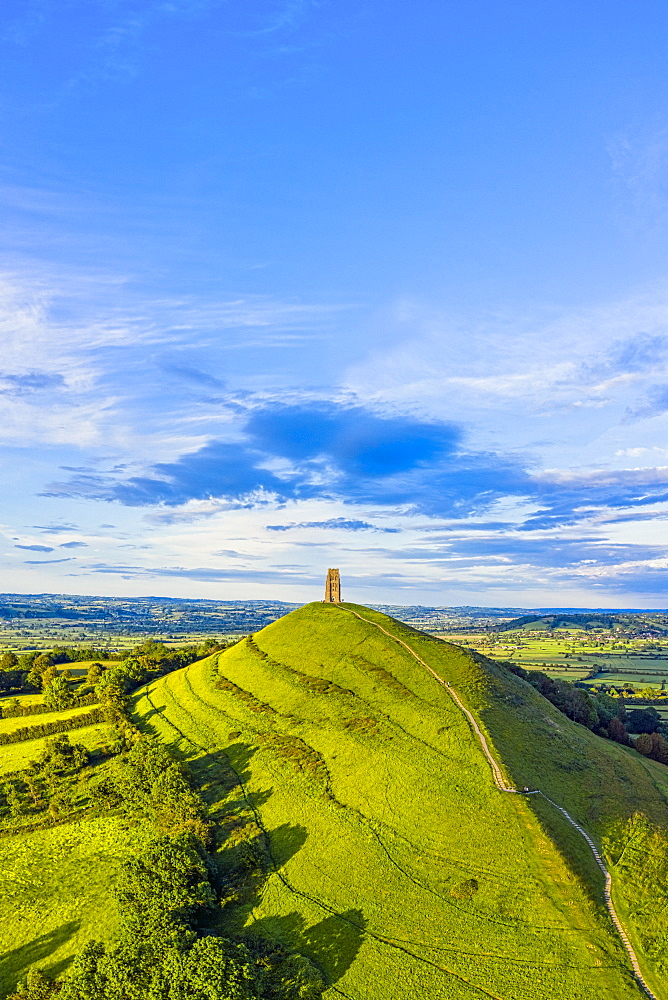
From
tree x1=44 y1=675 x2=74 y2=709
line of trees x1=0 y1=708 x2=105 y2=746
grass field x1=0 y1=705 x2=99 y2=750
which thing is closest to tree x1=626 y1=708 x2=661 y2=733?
line of trees x1=0 y1=708 x2=105 y2=746

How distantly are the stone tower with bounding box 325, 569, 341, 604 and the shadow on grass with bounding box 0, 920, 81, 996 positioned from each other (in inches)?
2465

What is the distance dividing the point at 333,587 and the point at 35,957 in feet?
221

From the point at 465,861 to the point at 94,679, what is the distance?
8148 cm

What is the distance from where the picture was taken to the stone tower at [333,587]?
104625mm

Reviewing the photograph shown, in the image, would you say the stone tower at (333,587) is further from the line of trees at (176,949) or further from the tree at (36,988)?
the tree at (36,988)

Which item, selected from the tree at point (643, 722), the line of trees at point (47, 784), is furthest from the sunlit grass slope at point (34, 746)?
the tree at point (643, 722)

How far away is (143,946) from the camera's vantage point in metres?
38.5

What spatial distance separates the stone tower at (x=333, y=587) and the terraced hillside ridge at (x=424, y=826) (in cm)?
1972

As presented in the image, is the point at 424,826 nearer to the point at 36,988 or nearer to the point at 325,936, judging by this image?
the point at 325,936

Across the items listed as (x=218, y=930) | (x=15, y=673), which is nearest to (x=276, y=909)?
(x=218, y=930)

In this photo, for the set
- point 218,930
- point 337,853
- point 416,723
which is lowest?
point 218,930

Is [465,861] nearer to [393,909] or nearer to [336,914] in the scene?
[393,909]

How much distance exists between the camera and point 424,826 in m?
51.8

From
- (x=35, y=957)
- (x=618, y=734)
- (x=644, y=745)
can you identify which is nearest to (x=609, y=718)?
(x=618, y=734)
